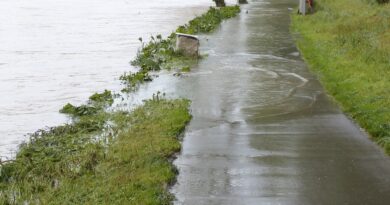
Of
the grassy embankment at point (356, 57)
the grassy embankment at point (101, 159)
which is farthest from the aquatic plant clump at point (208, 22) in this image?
the grassy embankment at point (101, 159)

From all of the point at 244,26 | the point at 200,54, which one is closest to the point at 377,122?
the point at 200,54

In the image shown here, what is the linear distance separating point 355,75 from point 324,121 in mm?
Answer: 4152

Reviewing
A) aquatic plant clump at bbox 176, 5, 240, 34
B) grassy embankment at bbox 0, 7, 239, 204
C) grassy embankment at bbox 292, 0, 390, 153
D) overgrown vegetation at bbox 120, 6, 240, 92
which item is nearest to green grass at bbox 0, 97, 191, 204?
grassy embankment at bbox 0, 7, 239, 204

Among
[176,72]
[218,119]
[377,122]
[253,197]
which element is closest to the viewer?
[253,197]

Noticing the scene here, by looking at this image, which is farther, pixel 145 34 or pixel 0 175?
pixel 145 34

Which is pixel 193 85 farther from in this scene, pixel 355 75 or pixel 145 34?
pixel 145 34

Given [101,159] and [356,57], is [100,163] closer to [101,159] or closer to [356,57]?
[101,159]

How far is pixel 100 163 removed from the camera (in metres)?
9.82

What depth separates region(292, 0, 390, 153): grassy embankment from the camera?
485 inches

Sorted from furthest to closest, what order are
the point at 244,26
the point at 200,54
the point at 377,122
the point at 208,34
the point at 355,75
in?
1. the point at 244,26
2. the point at 208,34
3. the point at 200,54
4. the point at 355,75
5. the point at 377,122

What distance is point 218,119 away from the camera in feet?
40.7

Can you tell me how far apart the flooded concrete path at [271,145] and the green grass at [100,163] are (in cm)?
35

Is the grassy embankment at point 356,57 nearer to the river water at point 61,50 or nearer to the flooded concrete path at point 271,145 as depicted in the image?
the flooded concrete path at point 271,145

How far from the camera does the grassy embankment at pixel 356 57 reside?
1232 cm
